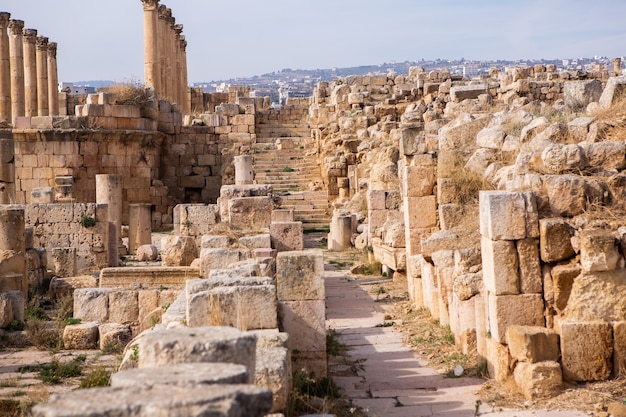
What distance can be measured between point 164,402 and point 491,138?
940 centimetres

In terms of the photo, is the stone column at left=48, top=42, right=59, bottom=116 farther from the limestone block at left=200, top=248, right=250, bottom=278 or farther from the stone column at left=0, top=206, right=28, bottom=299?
the limestone block at left=200, top=248, right=250, bottom=278

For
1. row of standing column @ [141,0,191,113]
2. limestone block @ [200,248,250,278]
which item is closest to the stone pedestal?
row of standing column @ [141,0,191,113]

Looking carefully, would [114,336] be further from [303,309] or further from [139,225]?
[139,225]

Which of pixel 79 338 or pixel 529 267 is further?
pixel 79 338

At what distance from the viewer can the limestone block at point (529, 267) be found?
8.16 meters

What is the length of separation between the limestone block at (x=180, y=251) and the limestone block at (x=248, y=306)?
7.65 metres

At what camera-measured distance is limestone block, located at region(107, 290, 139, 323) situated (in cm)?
1223

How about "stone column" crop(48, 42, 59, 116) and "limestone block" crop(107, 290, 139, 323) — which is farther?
"stone column" crop(48, 42, 59, 116)

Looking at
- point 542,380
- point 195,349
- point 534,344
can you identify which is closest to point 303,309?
point 534,344

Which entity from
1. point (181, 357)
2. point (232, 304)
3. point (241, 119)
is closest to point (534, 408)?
point (232, 304)

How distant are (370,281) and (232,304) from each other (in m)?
8.60

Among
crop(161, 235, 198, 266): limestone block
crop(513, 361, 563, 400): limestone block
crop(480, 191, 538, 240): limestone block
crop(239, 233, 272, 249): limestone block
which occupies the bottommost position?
crop(513, 361, 563, 400): limestone block

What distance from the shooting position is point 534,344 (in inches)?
307

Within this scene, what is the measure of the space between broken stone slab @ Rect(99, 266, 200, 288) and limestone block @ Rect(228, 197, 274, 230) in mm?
1167
